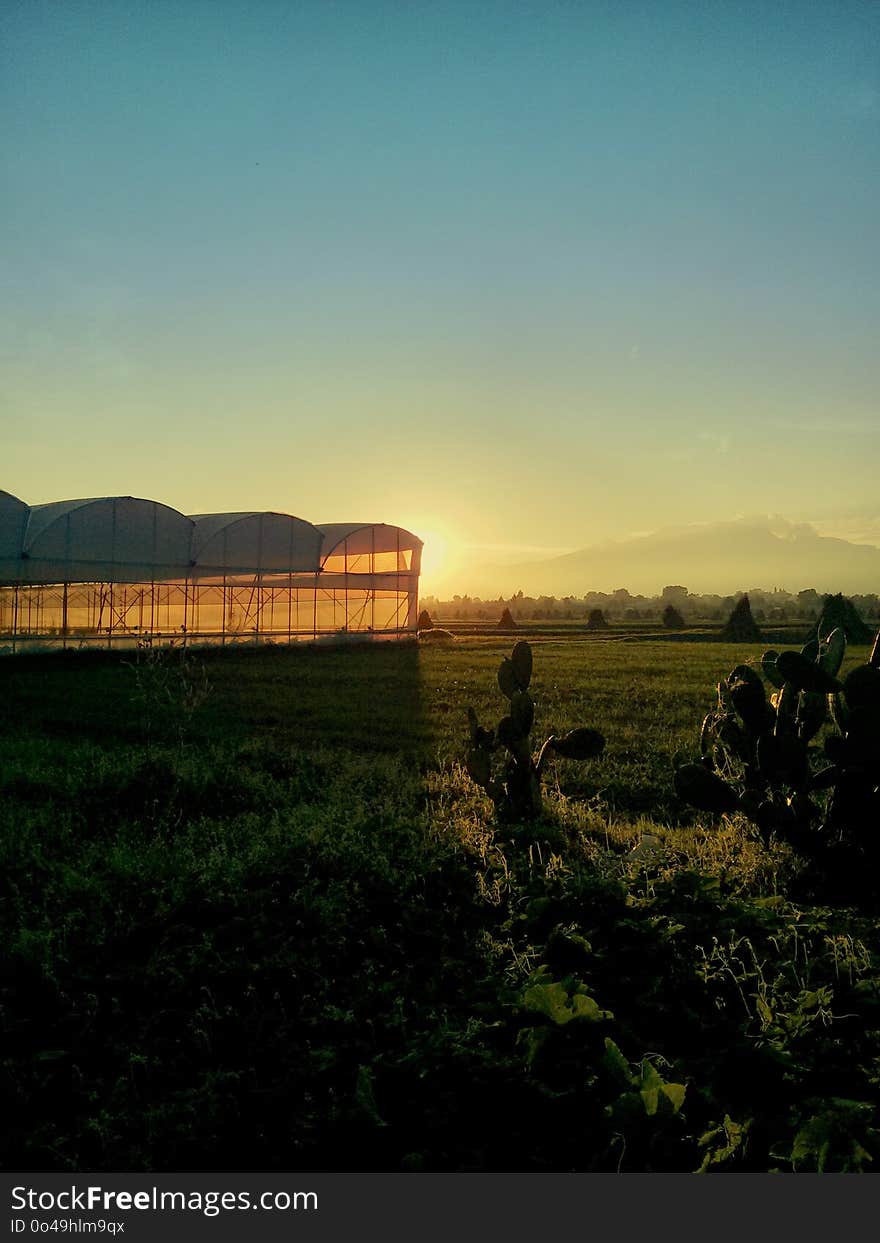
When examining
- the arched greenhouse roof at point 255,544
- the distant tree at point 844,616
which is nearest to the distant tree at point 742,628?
the distant tree at point 844,616

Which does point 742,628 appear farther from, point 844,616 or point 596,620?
point 596,620

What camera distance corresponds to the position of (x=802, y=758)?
5.67m

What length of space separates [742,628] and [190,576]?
21.6m

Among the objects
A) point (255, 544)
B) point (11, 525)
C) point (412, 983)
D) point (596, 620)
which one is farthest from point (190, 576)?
point (596, 620)

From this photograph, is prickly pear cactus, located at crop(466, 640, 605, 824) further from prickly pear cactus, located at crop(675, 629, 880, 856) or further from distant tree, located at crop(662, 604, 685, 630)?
distant tree, located at crop(662, 604, 685, 630)

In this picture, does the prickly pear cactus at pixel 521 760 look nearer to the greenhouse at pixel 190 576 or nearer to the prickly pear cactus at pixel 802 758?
the prickly pear cactus at pixel 802 758

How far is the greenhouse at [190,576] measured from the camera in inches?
948

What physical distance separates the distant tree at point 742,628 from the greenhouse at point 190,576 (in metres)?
13.3

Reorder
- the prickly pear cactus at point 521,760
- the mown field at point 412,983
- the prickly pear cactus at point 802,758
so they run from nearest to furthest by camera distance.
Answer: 1. the mown field at point 412,983
2. the prickly pear cactus at point 802,758
3. the prickly pear cactus at point 521,760

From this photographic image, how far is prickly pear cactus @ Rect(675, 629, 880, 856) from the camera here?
5336 millimetres

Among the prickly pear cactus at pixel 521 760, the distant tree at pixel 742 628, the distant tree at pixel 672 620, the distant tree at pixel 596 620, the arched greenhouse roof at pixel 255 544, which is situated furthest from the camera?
the distant tree at pixel 596 620

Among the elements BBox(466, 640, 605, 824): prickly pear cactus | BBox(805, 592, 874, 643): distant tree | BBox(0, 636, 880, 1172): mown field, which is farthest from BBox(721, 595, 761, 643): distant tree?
BBox(466, 640, 605, 824): prickly pear cactus

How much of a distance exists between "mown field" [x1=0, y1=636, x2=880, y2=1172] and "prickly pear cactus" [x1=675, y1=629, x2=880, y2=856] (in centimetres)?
30
